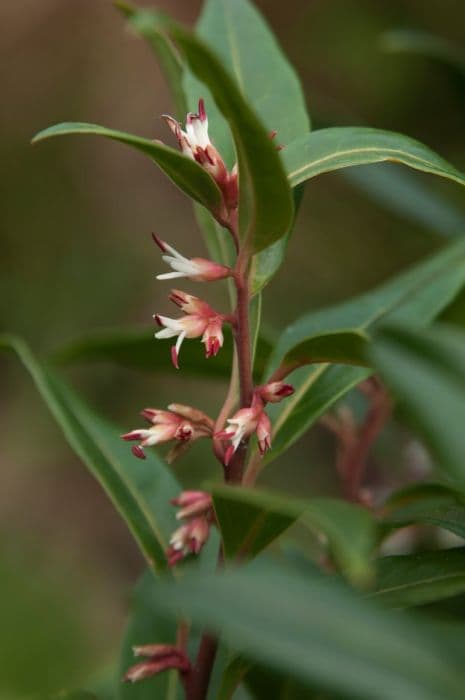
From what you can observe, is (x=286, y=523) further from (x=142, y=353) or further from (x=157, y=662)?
(x=142, y=353)

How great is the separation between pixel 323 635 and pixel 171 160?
0.99 feet

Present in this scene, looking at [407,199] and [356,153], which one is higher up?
[356,153]

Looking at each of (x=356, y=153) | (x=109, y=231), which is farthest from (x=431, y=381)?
(x=109, y=231)

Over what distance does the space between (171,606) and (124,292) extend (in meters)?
2.72

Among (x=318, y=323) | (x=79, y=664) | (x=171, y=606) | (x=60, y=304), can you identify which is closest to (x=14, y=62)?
(x=60, y=304)

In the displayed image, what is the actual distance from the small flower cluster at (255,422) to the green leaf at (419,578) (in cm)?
12

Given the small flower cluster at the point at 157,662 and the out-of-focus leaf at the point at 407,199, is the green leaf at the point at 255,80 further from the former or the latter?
the out-of-focus leaf at the point at 407,199

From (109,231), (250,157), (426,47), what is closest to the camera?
(250,157)

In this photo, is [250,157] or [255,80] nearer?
[250,157]

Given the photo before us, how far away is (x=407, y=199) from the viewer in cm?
143

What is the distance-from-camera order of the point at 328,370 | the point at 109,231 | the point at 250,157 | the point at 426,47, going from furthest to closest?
the point at 109,231, the point at 426,47, the point at 328,370, the point at 250,157

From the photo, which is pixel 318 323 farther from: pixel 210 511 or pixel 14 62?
pixel 14 62

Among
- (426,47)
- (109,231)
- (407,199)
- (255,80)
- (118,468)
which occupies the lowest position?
(109,231)

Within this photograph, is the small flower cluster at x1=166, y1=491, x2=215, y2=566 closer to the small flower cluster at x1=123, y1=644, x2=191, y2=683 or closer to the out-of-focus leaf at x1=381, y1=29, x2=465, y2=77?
the small flower cluster at x1=123, y1=644, x2=191, y2=683
